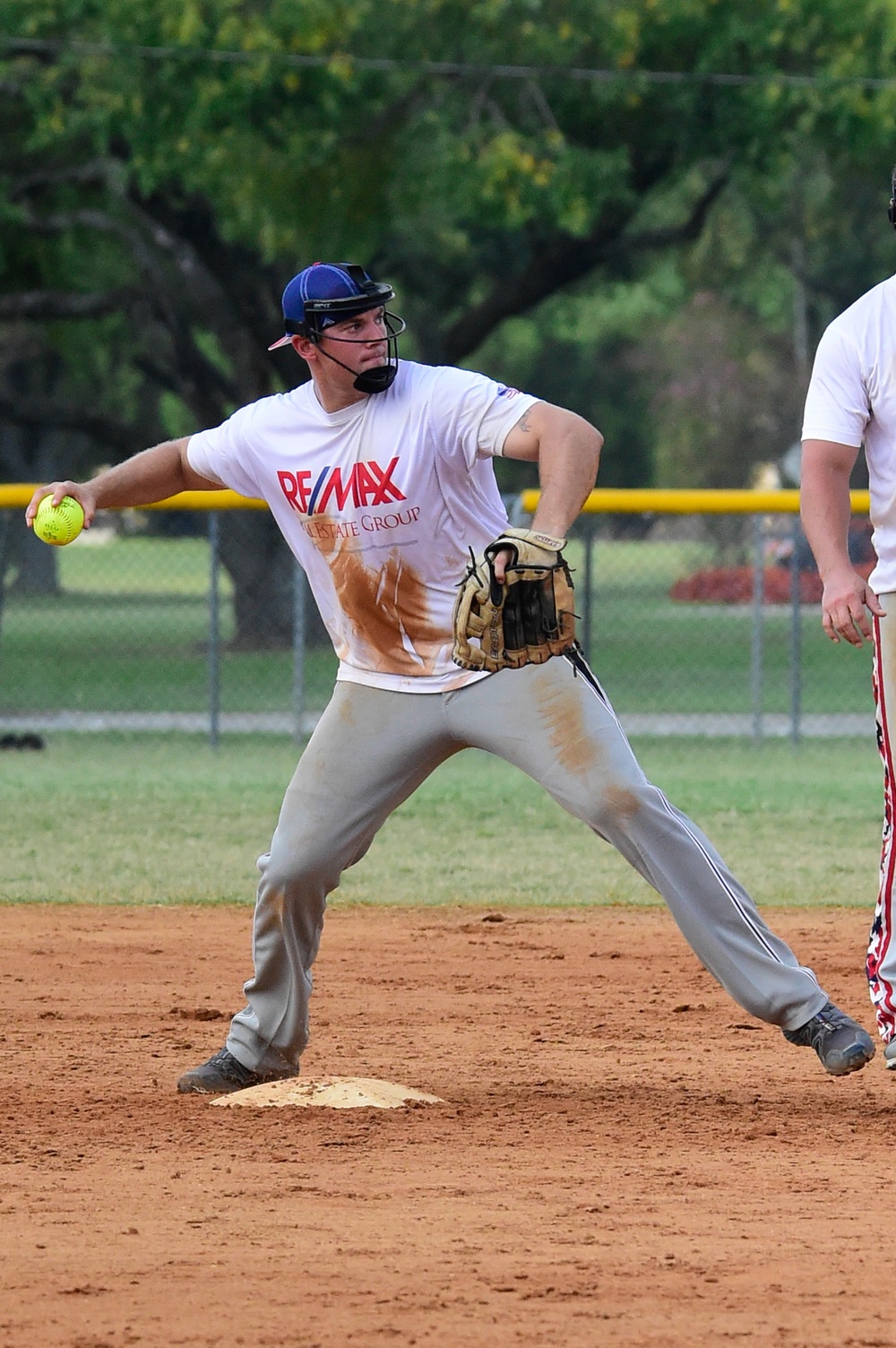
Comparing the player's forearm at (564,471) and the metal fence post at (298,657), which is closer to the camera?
the player's forearm at (564,471)

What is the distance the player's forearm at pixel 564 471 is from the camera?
4426 mm

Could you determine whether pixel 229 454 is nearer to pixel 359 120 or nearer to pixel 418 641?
pixel 418 641

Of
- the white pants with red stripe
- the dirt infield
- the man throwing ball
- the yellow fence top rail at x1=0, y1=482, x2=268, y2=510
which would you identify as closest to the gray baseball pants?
the man throwing ball

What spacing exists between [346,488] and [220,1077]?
1586 millimetres

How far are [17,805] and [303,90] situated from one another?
9721 mm

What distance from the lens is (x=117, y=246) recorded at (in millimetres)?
26234

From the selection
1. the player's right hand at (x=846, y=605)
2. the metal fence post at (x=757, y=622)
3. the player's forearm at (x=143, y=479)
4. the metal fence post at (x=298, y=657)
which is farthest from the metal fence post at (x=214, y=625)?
the player's right hand at (x=846, y=605)

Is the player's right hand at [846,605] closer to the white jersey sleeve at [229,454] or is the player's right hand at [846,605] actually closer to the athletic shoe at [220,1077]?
the white jersey sleeve at [229,454]

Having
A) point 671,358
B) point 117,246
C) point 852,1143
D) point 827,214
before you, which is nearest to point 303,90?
point 117,246

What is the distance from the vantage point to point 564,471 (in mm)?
4422

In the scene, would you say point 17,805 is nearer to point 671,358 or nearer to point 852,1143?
point 852,1143

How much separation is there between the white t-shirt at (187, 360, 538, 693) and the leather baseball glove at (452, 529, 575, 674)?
0.22m

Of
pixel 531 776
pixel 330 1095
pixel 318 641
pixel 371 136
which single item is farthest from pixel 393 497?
pixel 371 136

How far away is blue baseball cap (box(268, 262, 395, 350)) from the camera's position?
4719 millimetres
